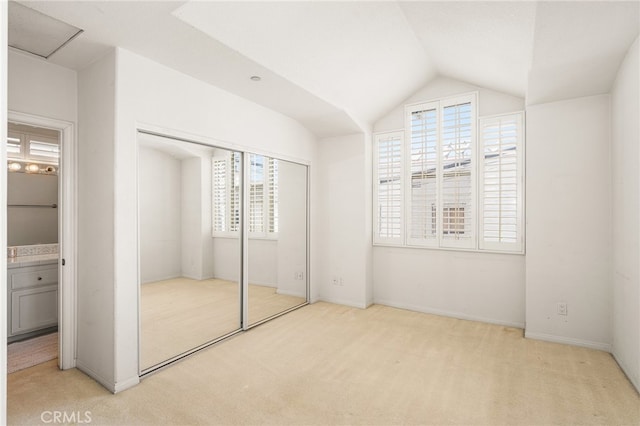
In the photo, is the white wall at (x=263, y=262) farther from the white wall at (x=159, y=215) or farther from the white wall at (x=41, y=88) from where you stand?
the white wall at (x=41, y=88)

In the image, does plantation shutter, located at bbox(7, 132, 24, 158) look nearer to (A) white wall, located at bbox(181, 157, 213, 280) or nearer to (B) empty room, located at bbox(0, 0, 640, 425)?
(B) empty room, located at bbox(0, 0, 640, 425)

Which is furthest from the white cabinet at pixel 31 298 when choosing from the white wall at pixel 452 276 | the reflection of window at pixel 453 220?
the reflection of window at pixel 453 220

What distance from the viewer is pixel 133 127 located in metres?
2.41

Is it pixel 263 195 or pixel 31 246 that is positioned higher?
pixel 263 195

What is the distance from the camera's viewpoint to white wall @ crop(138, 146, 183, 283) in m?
2.58

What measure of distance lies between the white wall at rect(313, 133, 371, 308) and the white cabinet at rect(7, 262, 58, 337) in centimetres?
296

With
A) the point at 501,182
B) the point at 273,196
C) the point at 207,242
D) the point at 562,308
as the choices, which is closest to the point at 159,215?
the point at 207,242

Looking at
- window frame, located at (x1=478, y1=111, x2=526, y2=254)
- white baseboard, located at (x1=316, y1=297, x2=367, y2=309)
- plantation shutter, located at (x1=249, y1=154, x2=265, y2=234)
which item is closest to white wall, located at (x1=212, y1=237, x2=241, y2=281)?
plantation shutter, located at (x1=249, y1=154, x2=265, y2=234)

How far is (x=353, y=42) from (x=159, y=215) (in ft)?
7.26

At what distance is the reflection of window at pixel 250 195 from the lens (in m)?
3.22

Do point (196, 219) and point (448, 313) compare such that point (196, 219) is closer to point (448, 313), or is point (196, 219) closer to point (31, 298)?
point (31, 298)

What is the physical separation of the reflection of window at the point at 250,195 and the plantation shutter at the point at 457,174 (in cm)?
204

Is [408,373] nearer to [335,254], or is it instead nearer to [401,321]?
[401,321]

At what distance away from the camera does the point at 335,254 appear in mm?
4543
